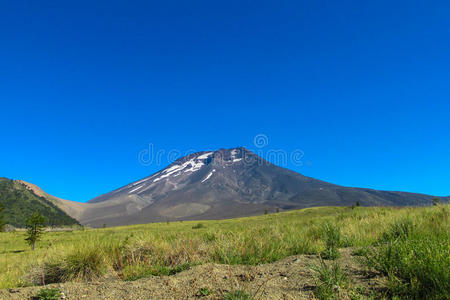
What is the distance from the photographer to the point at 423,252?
13.9ft

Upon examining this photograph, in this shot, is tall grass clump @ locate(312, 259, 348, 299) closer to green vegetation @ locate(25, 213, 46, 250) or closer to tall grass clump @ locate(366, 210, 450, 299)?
tall grass clump @ locate(366, 210, 450, 299)

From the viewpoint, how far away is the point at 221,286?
4633mm

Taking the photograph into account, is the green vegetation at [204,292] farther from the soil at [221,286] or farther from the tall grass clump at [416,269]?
the tall grass clump at [416,269]

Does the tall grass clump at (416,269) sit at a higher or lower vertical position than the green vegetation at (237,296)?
higher

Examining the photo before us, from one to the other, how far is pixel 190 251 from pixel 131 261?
1644 mm

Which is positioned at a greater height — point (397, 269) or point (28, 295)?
point (397, 269)

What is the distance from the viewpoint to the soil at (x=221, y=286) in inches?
168

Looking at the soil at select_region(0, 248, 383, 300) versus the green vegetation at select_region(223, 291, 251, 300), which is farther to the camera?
the soil at select_region(0, 248, 383, 300)

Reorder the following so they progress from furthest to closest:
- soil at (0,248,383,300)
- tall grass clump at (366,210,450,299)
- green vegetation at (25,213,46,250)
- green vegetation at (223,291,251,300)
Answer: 1. green vegetation at (25,213,46,250)
2. soil at (0,248,383,300)
3. green vegetation at (223,291,251,300)
4. tall grass clump at (366,210,450,299)

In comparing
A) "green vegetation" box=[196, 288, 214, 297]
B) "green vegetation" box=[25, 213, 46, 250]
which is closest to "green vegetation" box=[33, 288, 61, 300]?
"green vegetation" box=[196, 288, 214, 297]

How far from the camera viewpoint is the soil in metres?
4.27

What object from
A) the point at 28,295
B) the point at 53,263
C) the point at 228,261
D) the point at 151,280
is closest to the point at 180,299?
the point at 151,280

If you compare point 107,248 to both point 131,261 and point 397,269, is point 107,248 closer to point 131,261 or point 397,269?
point 131,261

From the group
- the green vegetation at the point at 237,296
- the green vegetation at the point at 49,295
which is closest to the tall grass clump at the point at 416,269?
the green vegetation at the point at 237,296
